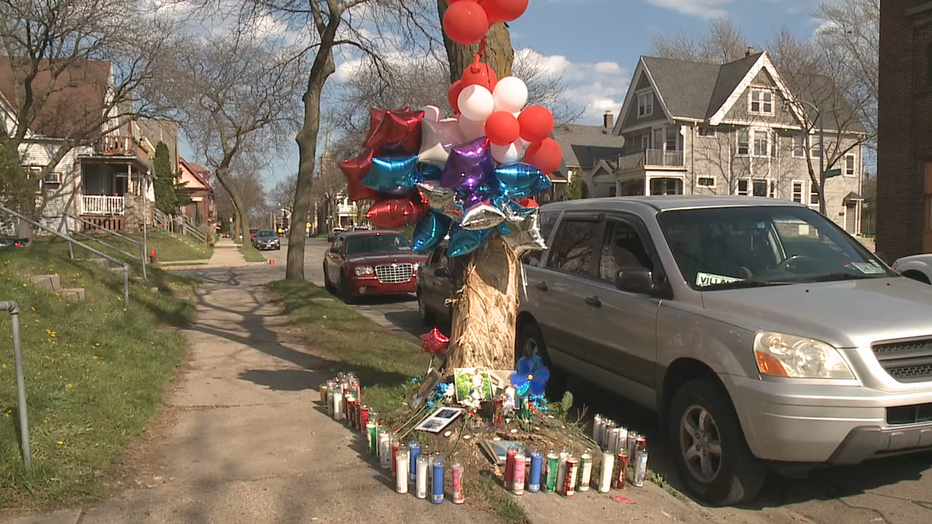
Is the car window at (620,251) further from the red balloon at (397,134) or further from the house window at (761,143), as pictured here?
the house window at (761,143)

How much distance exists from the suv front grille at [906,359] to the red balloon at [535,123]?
2.25m

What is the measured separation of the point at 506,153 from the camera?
4.75 m

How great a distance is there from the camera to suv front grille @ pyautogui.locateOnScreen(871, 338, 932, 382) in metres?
4.02

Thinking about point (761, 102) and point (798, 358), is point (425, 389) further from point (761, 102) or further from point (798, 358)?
point (761, 102)

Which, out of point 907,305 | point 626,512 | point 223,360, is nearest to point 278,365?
point 223,360

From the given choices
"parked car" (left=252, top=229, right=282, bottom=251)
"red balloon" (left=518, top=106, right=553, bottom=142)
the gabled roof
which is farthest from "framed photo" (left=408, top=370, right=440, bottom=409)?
"parked car" (left=252, top=229, right=282, bottom=251)

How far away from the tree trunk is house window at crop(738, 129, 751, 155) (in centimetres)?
3972

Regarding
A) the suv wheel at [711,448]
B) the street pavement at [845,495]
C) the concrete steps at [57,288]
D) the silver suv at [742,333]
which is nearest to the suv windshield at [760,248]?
the silver suv at [742,333]

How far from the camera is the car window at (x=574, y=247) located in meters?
6.37

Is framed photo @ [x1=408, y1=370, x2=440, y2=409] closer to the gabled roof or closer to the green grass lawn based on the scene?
the green grass lawn

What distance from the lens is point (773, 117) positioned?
136 ft

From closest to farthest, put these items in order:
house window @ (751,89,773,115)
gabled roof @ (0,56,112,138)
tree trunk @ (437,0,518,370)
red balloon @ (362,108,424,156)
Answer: red balloon @ (362,108,424,156)
tree trunk @ (437,0,518,370)
gabled roof @ (0,56,112,138)
house window @ (751,89,773,115)

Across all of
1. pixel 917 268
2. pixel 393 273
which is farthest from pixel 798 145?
pixel 393 273

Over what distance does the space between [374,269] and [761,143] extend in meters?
32.7
